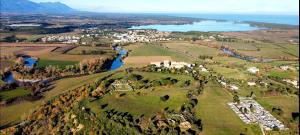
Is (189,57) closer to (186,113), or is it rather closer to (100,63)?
(100,63)

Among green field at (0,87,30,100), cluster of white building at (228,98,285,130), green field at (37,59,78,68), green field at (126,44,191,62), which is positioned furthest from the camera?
green field at (126,44,191,62)

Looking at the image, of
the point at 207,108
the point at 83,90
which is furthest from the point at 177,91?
the point at 83,90

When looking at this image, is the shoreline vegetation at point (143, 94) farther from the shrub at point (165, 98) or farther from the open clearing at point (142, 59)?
the shrub at point (165, 98)

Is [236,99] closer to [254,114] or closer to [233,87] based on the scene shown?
[254,114]

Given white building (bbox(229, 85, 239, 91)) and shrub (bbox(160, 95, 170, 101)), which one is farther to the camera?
white building (bbox(229, 85, 239, 91))

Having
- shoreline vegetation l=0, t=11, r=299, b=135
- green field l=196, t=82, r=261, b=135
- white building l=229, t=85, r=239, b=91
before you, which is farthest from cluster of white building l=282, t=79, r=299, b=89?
green field l=196, t=82, r=261, b=135

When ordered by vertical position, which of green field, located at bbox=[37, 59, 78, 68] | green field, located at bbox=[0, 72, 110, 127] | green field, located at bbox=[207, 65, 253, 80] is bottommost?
green field, located at bbox=[0, 72, 110, 127]

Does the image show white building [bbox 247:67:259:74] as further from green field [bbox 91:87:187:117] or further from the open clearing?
green field [bbox 91:87:187:117]
